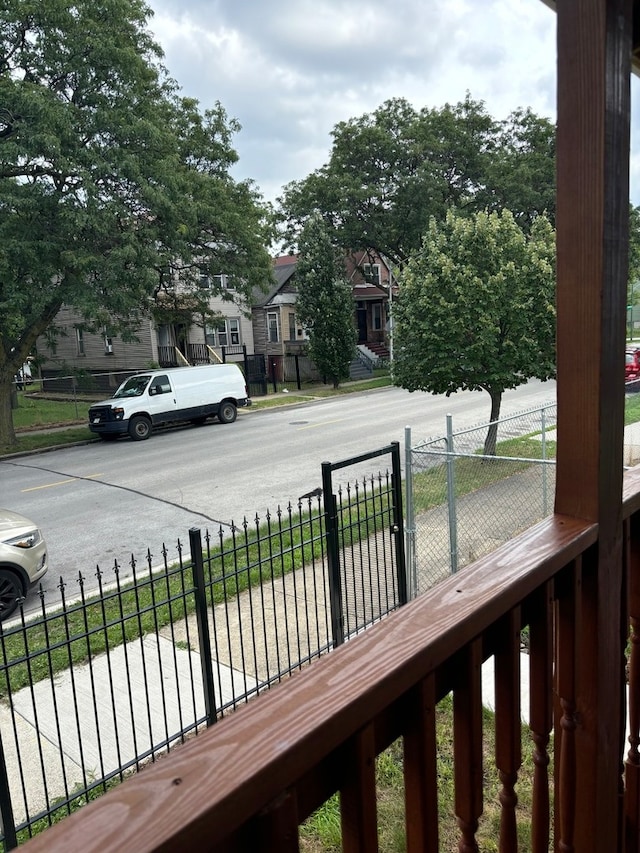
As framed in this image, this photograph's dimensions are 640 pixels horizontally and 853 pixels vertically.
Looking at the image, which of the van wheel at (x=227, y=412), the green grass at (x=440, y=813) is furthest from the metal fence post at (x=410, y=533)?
the van wheel at (x=227, y=412)

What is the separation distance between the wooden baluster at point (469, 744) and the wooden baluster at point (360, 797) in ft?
0.98

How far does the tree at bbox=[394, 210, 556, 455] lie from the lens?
33.7 ft

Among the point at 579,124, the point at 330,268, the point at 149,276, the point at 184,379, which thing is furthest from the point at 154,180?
the point at 579,124

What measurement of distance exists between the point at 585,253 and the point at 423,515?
693cm

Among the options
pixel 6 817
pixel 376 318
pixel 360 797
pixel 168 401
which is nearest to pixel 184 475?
pixel 168 401

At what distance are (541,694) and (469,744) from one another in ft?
1.08

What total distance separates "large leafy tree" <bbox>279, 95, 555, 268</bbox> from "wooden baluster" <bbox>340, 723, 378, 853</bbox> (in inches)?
909

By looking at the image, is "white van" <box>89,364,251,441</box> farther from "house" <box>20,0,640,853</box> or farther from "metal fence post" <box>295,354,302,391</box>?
"house" <box>20,0,640,853</box>

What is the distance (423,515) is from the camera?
806 centimetres

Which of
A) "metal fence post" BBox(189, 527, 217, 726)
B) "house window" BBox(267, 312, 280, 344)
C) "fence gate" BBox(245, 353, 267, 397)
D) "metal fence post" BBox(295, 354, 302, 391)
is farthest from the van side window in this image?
"house window" BBox(267, 312, 280, 344)

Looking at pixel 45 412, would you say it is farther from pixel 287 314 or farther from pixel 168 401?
pixel 287 314

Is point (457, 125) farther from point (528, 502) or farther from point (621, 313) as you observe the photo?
point (621, 313)

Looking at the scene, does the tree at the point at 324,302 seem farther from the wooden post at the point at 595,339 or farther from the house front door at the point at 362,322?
the wooden post at the point at 595,339

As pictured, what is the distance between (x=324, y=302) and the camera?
2456cm
